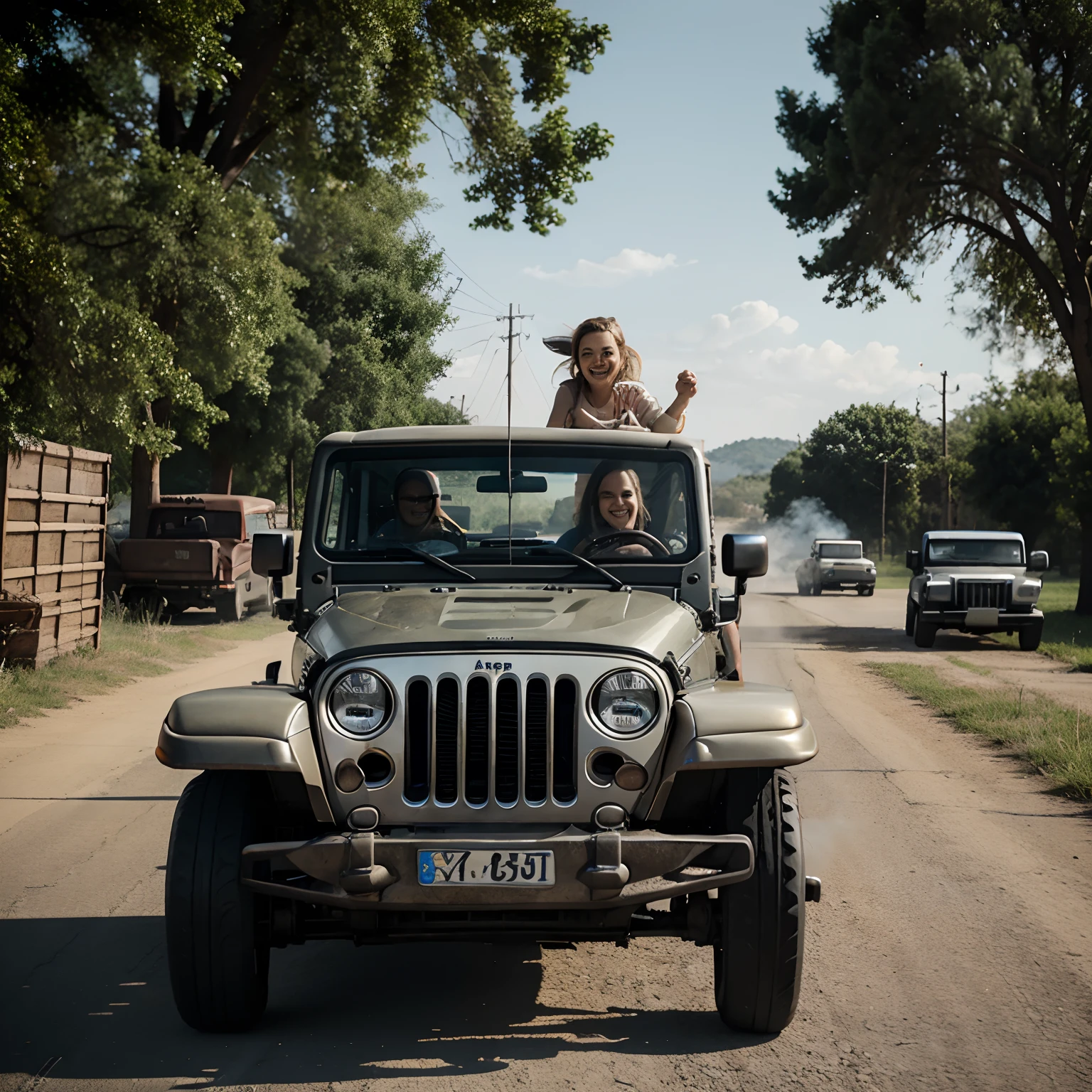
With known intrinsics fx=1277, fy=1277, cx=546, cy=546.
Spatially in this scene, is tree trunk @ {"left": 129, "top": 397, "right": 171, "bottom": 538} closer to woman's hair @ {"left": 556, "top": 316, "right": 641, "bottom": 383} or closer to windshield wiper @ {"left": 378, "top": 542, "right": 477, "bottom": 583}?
woman's hair @ {"left": 556, "top": 316, "right": 641, "bottom": 383}

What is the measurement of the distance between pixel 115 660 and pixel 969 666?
10696 millimetres

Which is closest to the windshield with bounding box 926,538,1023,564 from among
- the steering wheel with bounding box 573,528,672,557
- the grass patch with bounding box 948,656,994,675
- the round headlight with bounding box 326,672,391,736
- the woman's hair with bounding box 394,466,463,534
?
the grass patch with bounding box 948,656,994,675

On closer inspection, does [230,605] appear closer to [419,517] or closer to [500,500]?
[419,517]

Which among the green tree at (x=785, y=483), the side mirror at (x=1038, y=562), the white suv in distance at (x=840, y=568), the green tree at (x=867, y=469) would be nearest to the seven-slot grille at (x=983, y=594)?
the side mirror at (x=1038, y=562)

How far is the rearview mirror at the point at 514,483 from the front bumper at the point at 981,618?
50.5 feet

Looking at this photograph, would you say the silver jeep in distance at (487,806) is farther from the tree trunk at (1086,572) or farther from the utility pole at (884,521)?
the utility pole at (884,521)

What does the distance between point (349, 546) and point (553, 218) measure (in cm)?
1720

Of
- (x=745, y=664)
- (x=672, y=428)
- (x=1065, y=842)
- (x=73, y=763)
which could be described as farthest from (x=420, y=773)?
(x=745, y=664)

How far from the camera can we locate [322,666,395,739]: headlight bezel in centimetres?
381

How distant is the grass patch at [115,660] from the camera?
38.4ft

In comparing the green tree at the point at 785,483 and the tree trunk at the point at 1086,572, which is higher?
the green tree at the point at 785,483

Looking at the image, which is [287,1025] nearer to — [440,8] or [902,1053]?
[902,1053]

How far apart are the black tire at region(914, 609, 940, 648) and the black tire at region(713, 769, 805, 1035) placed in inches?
647

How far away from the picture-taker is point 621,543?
5.00 m
